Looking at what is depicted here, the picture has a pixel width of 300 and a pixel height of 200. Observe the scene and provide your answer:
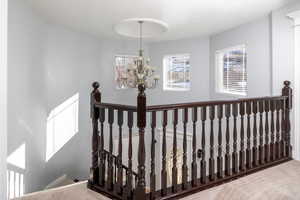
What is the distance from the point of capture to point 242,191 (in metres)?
2.38

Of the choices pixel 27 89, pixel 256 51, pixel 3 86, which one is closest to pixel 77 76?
pixel 27 89

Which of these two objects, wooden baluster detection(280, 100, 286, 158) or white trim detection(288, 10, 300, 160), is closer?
wooden baluster detection(280, 100, 286, 158)

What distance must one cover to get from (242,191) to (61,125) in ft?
13.3

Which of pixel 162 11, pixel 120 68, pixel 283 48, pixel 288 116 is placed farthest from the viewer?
pixel 120 68

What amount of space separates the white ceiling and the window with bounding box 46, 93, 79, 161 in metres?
1.74

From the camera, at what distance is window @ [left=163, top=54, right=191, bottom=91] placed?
6.65 meters

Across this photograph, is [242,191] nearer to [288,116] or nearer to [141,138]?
[141,138]

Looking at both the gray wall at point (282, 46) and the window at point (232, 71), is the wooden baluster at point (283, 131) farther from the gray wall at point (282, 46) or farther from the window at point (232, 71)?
the window at point (232, 71)

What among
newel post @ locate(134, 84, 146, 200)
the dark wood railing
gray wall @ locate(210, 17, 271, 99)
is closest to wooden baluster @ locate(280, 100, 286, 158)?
the dark wood railing

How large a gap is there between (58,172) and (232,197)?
3.99 m

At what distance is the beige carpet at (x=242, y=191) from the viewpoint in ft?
7.55

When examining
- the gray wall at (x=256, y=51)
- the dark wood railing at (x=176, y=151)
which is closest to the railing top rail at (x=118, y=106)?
the dark wood railing at (x=176, y=151)

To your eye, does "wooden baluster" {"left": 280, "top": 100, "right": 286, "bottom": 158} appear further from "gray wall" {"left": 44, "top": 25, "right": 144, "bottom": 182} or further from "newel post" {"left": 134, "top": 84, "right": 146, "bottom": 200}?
"gray wall" {"left": 44, "top": 25, "right": 144, "bottom": 182}

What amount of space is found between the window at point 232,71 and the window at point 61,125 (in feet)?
11.1
